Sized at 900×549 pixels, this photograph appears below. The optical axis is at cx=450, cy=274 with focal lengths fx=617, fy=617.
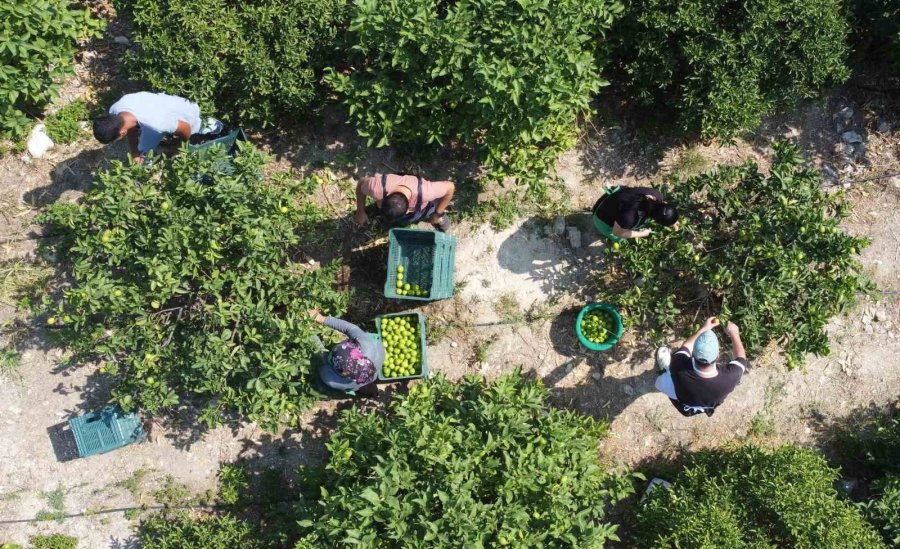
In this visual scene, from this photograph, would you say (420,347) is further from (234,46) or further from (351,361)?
(234,46)

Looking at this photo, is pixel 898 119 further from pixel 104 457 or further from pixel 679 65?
pixel 104 457

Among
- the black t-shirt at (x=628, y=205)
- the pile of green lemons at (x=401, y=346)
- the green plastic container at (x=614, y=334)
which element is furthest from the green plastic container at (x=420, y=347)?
the black t-shirt at (x=628, y=205)

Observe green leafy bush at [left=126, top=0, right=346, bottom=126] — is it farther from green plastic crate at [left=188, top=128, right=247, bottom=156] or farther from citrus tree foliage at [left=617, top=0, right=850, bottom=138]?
citrus tree foliage at [left=617, top=0, right=850, bottom=138]

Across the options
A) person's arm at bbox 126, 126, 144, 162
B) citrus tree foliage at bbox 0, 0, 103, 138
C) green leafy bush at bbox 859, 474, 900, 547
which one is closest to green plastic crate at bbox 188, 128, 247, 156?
person's arm at bbox 126, 126, 144, 162

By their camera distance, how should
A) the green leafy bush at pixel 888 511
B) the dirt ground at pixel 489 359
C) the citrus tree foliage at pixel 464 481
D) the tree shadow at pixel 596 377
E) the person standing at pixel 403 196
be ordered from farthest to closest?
the tree shadow at pixel 596 377 → the dirt ground at pixel 489 359 → the green leafy bush at pixel 888 511 → the person standing at pixel 403 196 → the citrus tree foliage at pixel 464 481

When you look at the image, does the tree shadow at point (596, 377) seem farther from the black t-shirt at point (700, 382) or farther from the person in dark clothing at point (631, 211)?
the person in dark clothing at point (631, 211)

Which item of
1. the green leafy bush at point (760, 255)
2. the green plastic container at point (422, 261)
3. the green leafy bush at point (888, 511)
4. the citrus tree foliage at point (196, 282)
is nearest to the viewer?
the citrus tree foliage at point (196, 282)

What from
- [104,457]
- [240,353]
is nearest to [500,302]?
[240,353]
